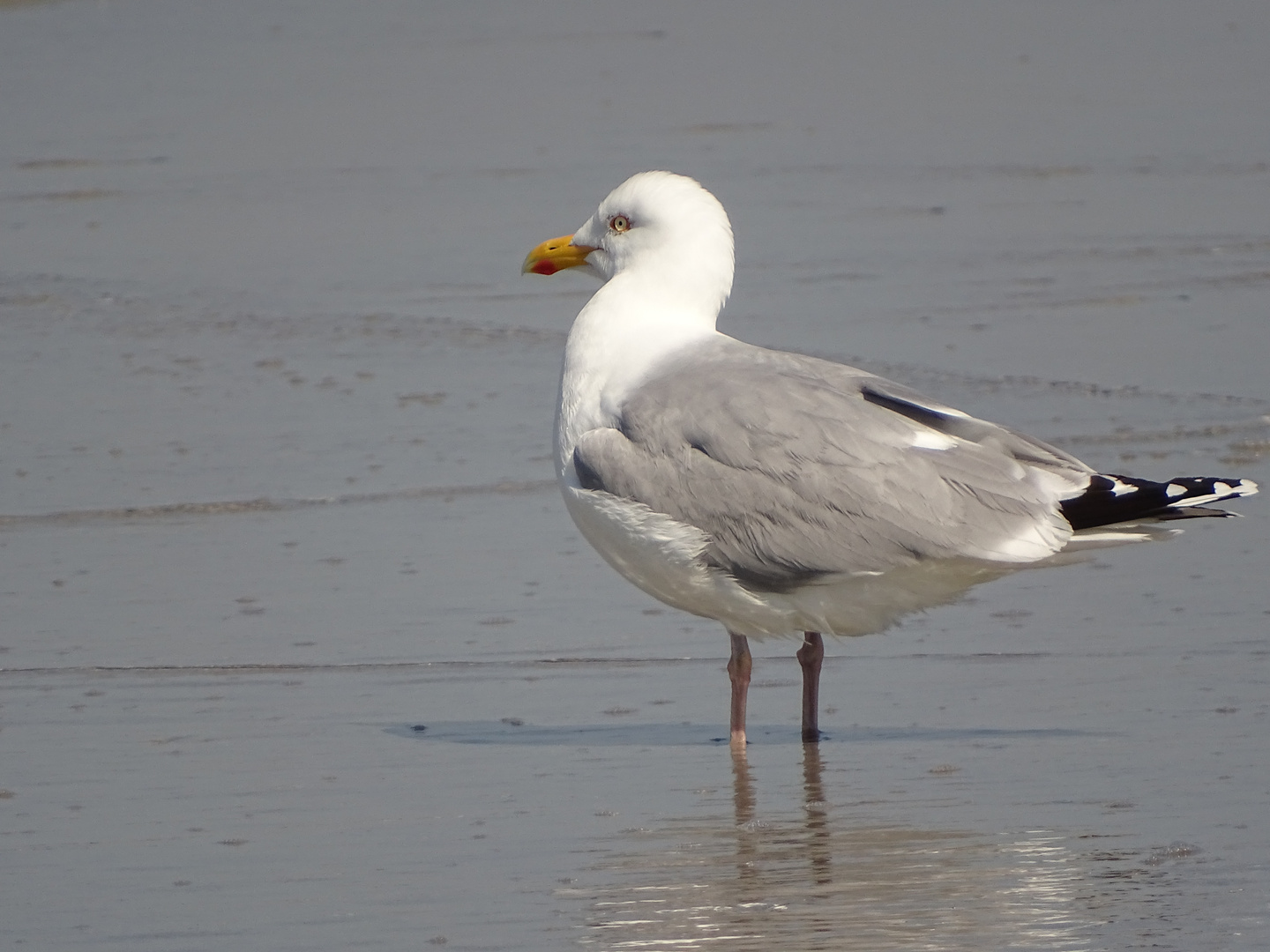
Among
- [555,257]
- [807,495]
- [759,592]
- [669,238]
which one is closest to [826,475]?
[807,495]

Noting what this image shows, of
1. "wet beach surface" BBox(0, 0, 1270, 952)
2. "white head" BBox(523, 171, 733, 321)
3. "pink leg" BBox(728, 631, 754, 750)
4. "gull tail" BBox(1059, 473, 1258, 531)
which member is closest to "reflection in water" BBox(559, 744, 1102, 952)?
"wet beach surface" BBox(0, 0, 1270, 952)

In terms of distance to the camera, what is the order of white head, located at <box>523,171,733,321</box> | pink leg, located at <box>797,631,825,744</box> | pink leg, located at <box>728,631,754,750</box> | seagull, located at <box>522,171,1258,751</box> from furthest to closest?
white head, located at <box>523,171,733,321</box> → pink leg, located at <box>797,631,825,744</box> → pink leg, located at <box>728,631,754,750</box> → seagull, located at <box>522,171,1258,751</box>

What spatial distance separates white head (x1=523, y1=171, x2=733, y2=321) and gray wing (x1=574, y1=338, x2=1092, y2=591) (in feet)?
1.85

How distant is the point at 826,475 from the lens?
4.73 m

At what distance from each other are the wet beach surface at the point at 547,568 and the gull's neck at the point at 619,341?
0.72 m

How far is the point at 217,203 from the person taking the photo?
12.3 meters

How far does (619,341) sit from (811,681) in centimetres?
98

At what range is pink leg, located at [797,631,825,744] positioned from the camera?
499cm

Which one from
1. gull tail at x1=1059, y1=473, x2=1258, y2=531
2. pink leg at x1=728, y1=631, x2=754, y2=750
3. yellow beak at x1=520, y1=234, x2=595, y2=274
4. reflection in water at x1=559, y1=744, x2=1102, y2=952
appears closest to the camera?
reflection in water at x1=559, y1=744, x2=1102, y2=952

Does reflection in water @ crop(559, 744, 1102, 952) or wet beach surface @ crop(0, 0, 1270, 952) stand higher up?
wet beach surface @ crop(0, 0, 1270, 952)

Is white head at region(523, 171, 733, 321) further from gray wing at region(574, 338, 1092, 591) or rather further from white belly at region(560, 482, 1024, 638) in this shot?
white belly at region(560, 482, 1024, 638)

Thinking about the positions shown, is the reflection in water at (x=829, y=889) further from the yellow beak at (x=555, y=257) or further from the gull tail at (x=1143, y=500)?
the yellow beak at (x=555, y=257)

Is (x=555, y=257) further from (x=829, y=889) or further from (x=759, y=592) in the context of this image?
(x=829, y=889)

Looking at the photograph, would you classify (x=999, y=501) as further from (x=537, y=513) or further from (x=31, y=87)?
(x=31, y=87)
